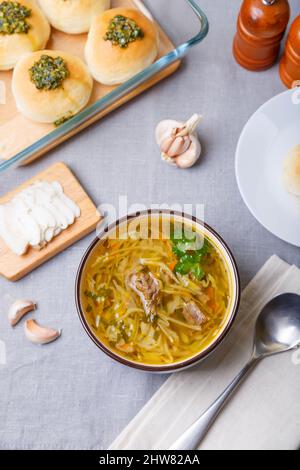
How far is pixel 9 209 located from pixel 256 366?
666mm

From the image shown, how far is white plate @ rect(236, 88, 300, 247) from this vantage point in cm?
142

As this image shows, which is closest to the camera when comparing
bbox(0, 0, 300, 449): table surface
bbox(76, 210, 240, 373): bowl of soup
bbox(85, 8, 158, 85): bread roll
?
bbox(76, 210, 240, 373): bowl of soup

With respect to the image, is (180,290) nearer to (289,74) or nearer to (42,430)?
(42,430)

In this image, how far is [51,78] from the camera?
1493 millimetres

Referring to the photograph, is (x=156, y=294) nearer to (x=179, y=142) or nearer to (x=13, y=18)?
(x=179, y=142)

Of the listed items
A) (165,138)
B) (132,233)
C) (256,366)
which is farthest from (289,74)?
(256,366)

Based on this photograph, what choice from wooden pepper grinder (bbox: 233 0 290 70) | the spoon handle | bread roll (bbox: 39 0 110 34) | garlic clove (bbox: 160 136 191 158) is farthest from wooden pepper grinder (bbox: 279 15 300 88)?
the spoon handle

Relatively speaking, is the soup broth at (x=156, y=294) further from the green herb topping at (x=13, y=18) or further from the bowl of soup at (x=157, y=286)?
the green herb topping at (x=13, y=18)

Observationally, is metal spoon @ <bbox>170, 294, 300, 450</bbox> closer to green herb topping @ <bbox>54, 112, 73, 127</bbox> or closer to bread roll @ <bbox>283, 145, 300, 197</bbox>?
bread roll @ <bbox>283, 145, 300, 197</bbox>

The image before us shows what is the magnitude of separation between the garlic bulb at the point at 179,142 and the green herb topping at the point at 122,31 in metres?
0.21

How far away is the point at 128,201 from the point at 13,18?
53 cm

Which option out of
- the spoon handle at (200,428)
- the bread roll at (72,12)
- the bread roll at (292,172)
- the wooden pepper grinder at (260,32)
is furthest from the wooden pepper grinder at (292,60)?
the spoon handle at (200,428)

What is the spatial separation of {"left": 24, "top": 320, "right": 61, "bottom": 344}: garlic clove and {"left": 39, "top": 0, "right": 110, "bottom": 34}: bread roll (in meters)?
0.74

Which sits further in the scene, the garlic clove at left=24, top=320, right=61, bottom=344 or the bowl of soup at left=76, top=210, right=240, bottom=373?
the garlic clove at left=24, top=320, right=61, bottom=344
